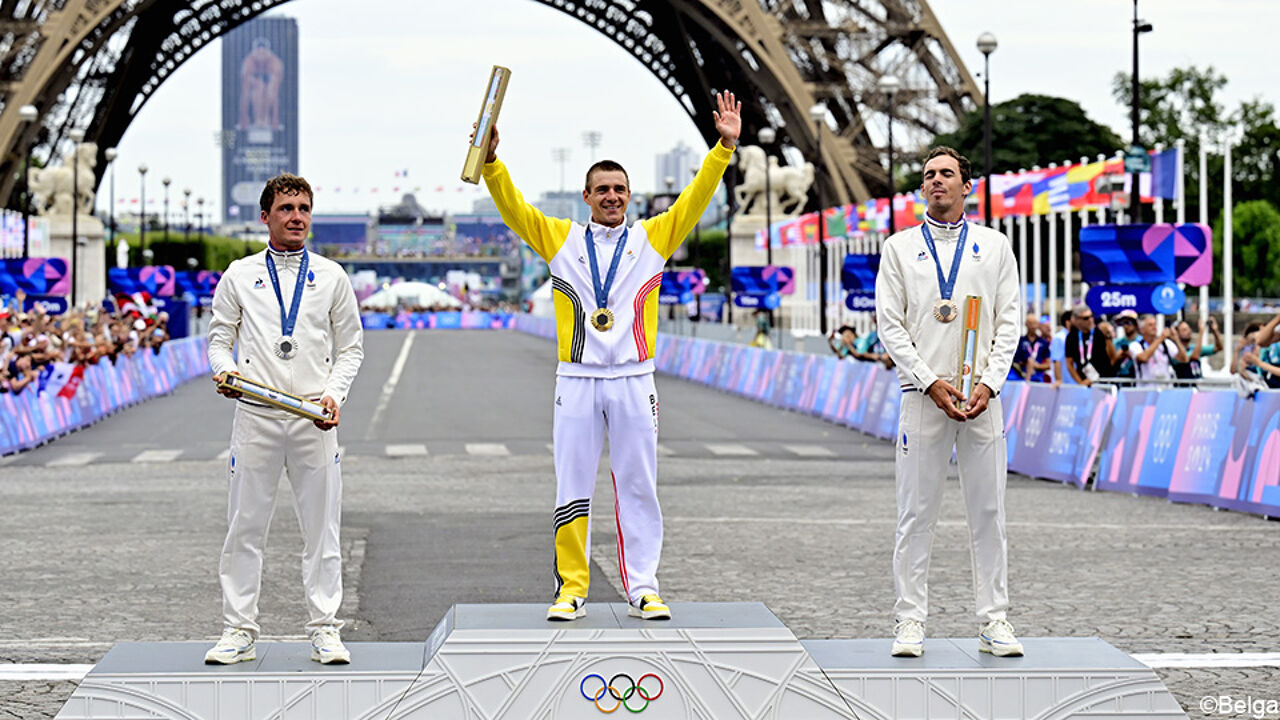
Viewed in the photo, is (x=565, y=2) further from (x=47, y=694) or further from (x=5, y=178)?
(x=47, y=694)

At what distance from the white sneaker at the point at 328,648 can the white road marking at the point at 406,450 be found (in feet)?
53.3

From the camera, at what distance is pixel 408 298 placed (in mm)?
117250

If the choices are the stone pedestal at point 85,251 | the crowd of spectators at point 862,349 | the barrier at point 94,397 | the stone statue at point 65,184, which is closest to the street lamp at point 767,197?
the barrier at point 94,397

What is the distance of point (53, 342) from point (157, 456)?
13.0 ft

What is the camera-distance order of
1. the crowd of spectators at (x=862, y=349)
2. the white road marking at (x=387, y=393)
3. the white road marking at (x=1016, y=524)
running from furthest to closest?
1. the crowd of spectators at (x=862, y=349)
2. the white road marking at (x=387, y=393)
3. the white road marking at (x=1016, y=524)

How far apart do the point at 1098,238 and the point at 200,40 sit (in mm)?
54787

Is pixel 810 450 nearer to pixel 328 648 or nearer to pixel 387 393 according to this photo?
pixel 387 393

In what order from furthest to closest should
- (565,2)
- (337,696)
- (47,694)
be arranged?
(565,2)
(47,694)
(337,696)

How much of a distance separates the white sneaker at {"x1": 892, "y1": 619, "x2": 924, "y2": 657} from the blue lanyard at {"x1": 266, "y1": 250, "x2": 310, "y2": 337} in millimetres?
2267

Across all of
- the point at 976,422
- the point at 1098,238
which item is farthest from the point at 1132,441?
the point at 976,422

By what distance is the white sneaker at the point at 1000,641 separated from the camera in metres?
6.52

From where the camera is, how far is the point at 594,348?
6.84 meters

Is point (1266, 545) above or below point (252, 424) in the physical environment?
below

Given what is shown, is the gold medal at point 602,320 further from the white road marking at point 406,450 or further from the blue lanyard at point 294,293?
the white road marking at point 406,450
